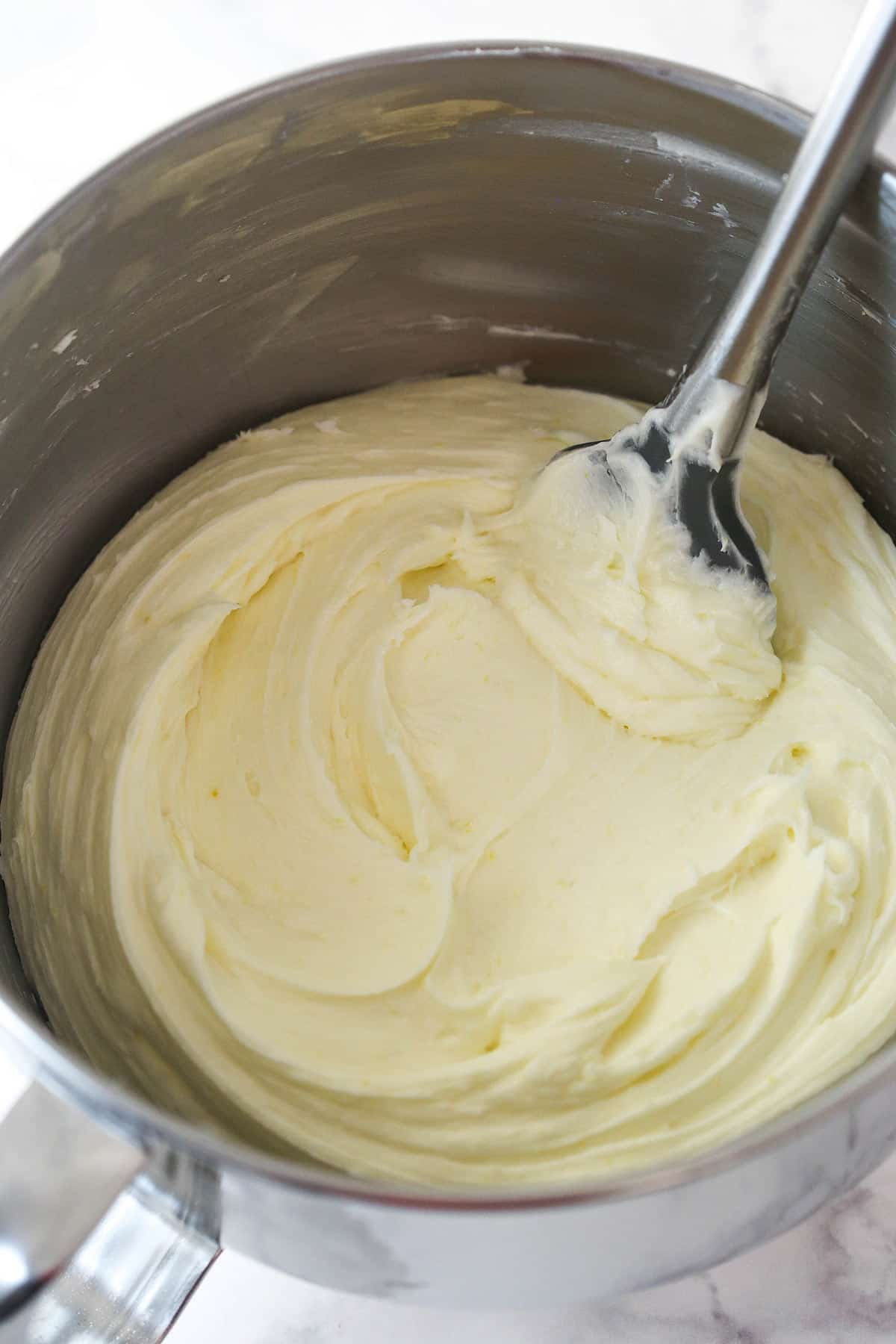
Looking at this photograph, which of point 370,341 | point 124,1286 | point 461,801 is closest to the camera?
point 124,1286

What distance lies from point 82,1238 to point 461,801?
56 cm

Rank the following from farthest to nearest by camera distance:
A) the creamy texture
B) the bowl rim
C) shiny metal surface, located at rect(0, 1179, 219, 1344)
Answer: the creamy texture, shiny metal surface, located at rect(0, 1179, 219, 1344), the bowl rim

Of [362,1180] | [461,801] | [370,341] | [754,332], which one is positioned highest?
[370,341]

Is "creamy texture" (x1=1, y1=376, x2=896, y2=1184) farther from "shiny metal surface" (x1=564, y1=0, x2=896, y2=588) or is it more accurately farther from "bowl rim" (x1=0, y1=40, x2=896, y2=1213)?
"bowl rim" (x1=0, y1=40, x2=896, y2=1213)

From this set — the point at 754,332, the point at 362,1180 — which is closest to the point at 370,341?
the point at 754,332

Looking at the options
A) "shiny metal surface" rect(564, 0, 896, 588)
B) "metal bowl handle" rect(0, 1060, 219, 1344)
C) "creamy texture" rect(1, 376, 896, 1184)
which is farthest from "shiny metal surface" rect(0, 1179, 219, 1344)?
"shiny metal surface" rect(564, 0, 896, 588)

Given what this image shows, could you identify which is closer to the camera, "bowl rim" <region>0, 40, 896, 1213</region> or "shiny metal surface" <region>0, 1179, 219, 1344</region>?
"bowl rim" <region>0, 40, 896, 1213</region>

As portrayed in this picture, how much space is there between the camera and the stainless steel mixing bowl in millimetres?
668

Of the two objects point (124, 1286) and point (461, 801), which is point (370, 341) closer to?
point (461, 801)

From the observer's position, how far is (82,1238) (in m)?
0.65

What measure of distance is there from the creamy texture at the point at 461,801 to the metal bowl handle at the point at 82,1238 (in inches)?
4.6

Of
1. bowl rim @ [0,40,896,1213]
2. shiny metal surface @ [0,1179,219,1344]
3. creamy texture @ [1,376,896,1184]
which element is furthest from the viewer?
creamy texture @ [1,376,896,1184]

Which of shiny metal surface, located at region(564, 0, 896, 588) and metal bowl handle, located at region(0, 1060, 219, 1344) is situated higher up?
shiny metal surface, located at region(564, 0, 896, 588)

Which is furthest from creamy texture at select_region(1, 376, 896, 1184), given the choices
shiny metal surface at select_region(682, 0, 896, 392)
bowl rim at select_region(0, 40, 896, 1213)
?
bowl rim at select_region(0, 40, 896, 1213)
